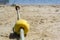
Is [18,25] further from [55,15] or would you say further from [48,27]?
[55,15]

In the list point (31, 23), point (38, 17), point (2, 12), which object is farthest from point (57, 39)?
point (2, 12)

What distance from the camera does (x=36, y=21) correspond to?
5047 mm

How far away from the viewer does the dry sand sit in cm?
424

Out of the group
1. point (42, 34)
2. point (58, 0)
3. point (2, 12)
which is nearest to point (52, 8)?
point (58, 0)

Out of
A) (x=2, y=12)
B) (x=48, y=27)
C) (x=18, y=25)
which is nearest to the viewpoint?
(x=18, y=25)

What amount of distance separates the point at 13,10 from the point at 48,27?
154 centimetres

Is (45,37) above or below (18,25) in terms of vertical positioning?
below

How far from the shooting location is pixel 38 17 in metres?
5.35

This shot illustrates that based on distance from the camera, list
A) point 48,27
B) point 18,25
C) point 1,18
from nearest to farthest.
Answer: point 18,25 → point 48,27 → point 1,18

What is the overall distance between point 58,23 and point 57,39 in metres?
0.91

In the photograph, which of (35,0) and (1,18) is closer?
(1,18)

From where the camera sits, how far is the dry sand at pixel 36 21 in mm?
4235

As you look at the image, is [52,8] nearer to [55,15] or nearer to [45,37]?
[55,15]

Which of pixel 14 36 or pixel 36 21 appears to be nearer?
pixel 14 36
